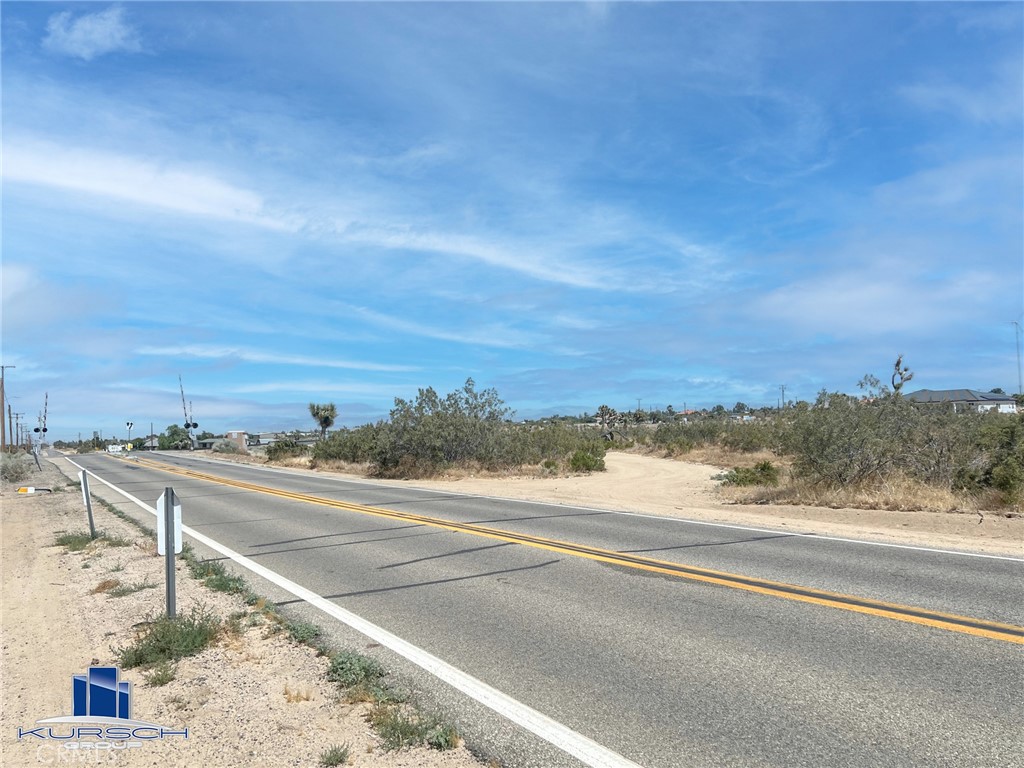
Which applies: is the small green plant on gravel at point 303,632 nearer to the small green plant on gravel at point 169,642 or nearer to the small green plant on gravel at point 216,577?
the small green plant on gravel at point 169,642

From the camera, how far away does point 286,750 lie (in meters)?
4.27

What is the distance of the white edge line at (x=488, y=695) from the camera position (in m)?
4.05

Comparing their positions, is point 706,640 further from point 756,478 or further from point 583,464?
point 583,464

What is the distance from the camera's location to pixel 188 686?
5.38 metres

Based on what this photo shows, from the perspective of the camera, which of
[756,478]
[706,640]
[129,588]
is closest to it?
[706,640]

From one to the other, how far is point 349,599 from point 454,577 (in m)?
1.46

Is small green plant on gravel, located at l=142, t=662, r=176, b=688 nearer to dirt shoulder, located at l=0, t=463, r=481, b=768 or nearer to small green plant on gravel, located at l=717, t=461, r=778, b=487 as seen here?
dirt shoulder, located at l=0, t=463, r=481, b=768

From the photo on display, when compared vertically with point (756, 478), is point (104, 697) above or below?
below

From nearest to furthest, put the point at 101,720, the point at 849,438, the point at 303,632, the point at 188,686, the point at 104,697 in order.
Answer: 1. the point at 101,720
2. the point at 104,697
3. the point at 188,686
4. the point at 303,632
5. the point at 849,438

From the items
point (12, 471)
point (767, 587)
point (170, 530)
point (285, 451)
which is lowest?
point (767, 587)

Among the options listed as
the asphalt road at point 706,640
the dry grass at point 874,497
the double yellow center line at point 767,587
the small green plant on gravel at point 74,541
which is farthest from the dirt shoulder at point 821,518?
the small green plant on gravel at point 74,541

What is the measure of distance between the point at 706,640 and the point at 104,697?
4.78m

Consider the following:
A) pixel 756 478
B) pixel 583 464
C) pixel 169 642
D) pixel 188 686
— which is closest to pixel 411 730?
pixel 188 686

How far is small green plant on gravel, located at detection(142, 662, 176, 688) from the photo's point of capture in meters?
5.43
